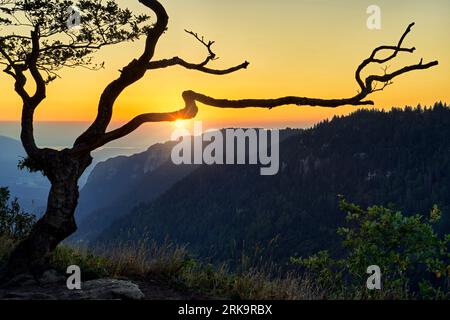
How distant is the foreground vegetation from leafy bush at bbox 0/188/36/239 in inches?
46.5

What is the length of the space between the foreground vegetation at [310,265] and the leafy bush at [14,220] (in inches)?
46.5

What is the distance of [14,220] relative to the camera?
12.8 meters

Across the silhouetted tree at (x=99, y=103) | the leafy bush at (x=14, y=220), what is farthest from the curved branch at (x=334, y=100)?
the leafy bush at (x=14, y=220)

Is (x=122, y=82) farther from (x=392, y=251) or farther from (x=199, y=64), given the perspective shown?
(x=392, y=251)

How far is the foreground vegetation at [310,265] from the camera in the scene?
8.55 m

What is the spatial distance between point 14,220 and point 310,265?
7.19 m

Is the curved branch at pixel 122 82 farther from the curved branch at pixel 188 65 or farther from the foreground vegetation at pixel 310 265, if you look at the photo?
the foreground vegetation at pixel 310 265

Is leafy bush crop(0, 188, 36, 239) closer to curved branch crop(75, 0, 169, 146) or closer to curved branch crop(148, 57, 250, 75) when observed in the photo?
curved branch crop(75, 0, 169, 146)

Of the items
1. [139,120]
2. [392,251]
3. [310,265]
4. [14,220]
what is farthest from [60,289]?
[392,251]

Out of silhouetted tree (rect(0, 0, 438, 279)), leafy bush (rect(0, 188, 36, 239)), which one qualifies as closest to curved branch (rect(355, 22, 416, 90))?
silhouetted tree (rect(0, 0, 438, 279))

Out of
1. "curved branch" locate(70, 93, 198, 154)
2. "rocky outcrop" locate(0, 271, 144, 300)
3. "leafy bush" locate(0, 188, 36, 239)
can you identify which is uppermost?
"curved branch" locate(70, 93, 198, 154)

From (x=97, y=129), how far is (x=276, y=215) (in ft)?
582

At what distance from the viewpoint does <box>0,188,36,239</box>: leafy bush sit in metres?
12.4

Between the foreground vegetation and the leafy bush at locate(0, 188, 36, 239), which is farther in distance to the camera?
the leafy bush at locate(0, 188, 36, 239)
